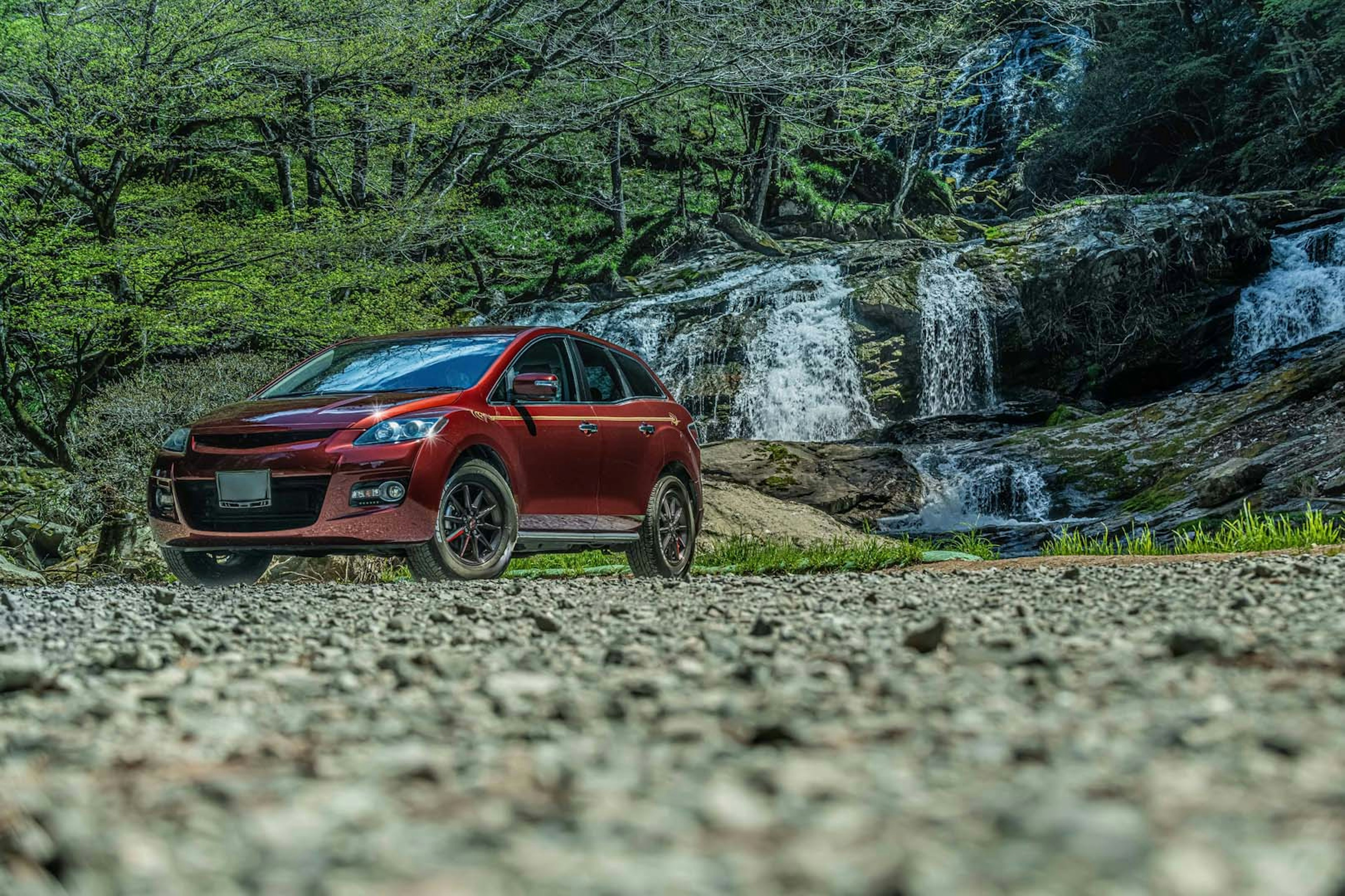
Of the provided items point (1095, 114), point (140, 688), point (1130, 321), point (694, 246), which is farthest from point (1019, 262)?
point (140, 688)

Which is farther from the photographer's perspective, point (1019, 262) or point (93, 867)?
point (1019, 262)

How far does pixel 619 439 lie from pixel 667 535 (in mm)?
940

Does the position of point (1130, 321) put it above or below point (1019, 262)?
below

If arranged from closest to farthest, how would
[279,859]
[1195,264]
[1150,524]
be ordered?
[279,859] < [1150,524] < [1195,264]

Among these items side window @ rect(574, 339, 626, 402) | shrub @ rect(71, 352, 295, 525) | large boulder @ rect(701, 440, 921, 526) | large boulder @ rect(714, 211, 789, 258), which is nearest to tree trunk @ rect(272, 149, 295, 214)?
shrub @ rect(71, 352, 295, 525)

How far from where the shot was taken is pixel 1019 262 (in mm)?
21531

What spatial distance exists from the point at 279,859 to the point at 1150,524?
12.1 meters

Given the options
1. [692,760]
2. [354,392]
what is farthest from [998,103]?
[692,760]

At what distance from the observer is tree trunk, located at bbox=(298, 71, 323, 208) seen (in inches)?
574

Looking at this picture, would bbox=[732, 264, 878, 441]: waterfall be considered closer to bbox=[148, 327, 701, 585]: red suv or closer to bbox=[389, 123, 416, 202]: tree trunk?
bbox=[389, 123, 416, 202]: tree trunk

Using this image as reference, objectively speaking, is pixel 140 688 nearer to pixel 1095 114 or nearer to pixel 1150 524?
pixel 1150 524

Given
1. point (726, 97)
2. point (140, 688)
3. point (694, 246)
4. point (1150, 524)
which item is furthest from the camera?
point (726, 97)

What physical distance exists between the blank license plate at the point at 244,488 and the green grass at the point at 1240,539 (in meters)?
5.85

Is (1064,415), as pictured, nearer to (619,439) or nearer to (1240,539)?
(1240,539)
